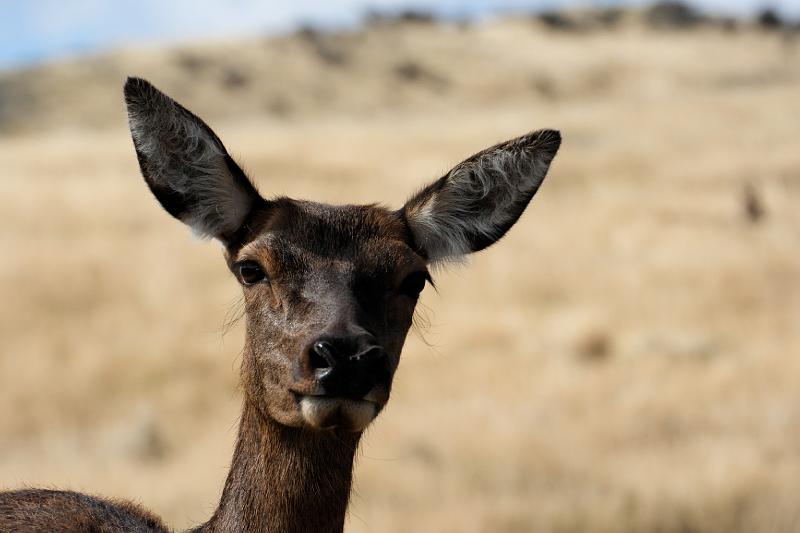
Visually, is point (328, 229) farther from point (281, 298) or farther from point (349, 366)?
point (349, 366)

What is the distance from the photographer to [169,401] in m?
15.1

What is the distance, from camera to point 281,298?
4.55 meters

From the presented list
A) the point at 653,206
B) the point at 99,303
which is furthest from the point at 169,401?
the point at 653,206

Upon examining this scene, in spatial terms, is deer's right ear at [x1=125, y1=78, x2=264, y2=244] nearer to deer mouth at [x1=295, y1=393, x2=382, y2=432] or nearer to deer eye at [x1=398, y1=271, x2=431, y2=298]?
deer eye at [x1=398, y1=271, x2=431, y2=298]

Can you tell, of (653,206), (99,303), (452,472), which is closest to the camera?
(452,472)

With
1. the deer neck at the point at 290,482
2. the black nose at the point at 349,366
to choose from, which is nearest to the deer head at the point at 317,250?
the black nose at the point at 349,366

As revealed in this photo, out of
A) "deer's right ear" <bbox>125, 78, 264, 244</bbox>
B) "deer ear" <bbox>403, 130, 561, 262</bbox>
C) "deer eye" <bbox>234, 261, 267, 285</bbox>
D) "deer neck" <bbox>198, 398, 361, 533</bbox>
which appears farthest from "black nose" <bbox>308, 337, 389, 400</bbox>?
"deer ear" <bbox>403, 130, 561, 262</bbox>

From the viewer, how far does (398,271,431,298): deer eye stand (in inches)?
186

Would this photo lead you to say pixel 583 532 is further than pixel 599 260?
No

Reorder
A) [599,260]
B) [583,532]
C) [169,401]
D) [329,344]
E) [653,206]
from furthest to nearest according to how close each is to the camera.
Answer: [653,206] → [599,260] → [169,401] → [583,532] → [329,344]

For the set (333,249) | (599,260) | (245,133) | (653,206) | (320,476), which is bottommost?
(320,476)

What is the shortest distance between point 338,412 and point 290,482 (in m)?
0.62

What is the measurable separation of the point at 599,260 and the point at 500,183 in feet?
57.6

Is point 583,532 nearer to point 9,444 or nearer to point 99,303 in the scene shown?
point 9,444
